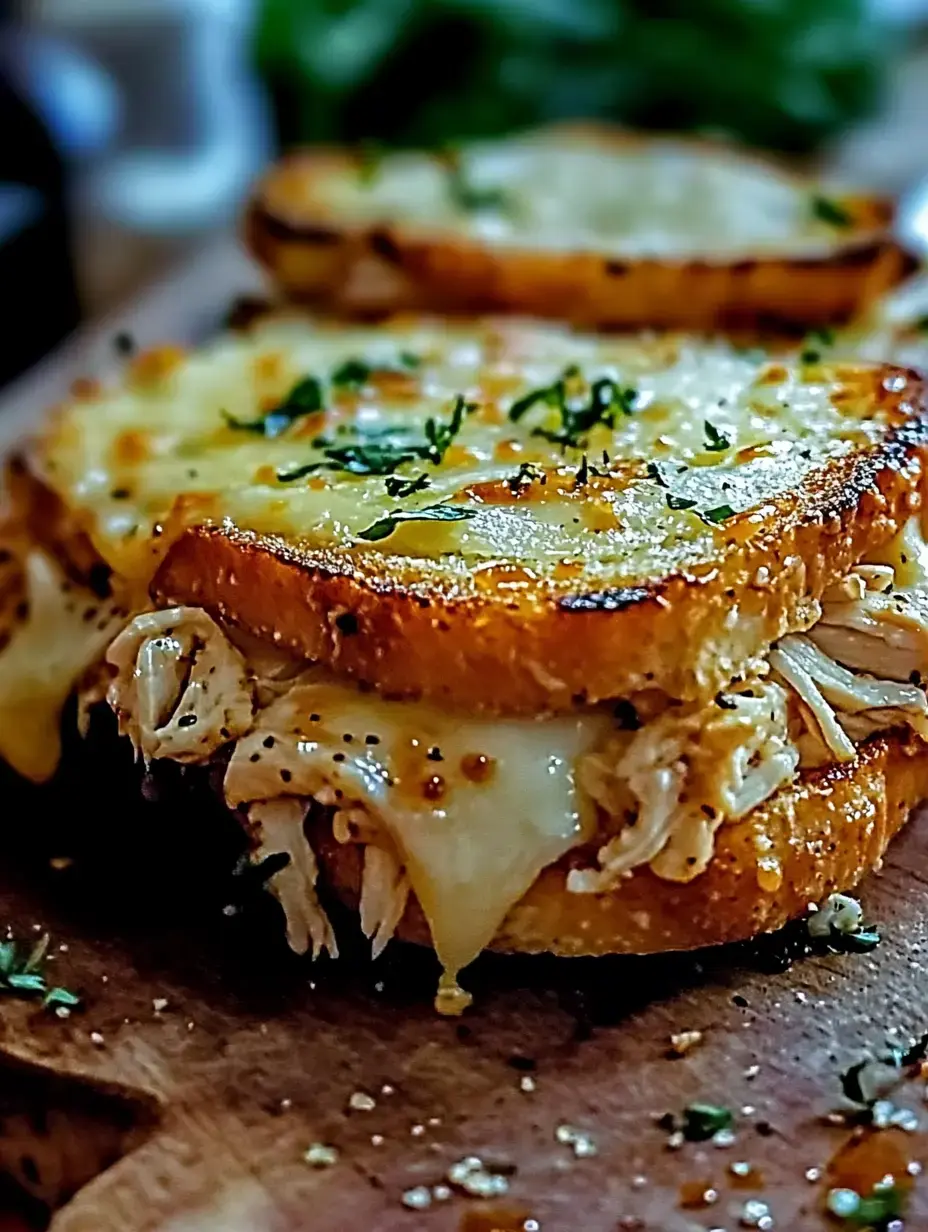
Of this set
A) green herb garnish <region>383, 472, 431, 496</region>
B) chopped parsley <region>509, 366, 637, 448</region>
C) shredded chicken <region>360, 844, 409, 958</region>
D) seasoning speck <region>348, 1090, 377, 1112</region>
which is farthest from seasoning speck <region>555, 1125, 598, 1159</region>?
chopped parsley <region>509, 366, 637, 448</region>

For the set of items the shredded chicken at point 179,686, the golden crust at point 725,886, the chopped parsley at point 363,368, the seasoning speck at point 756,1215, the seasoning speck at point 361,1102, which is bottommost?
the seasoning speck at point 756,1215

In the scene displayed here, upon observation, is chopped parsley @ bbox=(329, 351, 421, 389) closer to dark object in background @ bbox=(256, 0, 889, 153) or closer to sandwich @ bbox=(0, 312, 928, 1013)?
sandwich @ bbox=(0, 312, 928, 1013)

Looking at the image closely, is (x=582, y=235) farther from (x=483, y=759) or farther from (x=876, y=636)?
(x=483, y=759)

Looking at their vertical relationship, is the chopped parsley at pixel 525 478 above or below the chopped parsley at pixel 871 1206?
above

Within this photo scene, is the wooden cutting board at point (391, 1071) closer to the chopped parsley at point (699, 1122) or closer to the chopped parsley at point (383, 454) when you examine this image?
the chopped parsley at point (699, 1122)

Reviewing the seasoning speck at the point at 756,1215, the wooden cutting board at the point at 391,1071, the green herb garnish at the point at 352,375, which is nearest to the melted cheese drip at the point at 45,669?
the wooden cutting board at the point at 391,1071

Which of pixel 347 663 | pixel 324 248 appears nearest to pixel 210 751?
pixel 347 663

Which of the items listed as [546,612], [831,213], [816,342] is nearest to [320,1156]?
[546,612]
